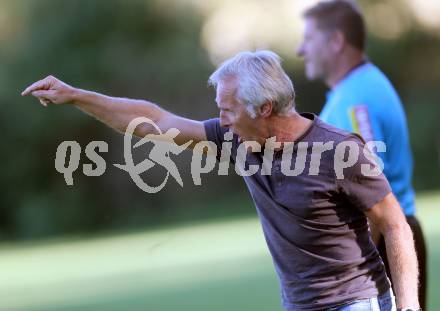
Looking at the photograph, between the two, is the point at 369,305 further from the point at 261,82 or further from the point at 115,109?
the point at 115,109

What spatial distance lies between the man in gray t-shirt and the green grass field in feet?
12.6

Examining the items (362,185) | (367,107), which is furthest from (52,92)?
(367,107)

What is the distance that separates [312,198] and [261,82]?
21.2 inches

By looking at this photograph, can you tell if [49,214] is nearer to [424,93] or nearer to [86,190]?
[86,190]

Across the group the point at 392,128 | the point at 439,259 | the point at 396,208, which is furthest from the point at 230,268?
the point at 396,208

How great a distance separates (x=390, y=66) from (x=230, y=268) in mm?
18618

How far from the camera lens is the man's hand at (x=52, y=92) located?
15.9ft

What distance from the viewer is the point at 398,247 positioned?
4453 millimetres

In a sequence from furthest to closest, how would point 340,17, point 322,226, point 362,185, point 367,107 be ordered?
1. point 340,17
2. point 367,107
3. point 322,226
4. point 362,185

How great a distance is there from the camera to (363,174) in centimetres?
438

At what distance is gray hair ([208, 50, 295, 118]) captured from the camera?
4465 mm

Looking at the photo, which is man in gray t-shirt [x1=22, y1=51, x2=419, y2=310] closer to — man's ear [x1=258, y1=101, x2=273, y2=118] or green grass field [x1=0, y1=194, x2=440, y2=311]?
man's ear [x1=258, y1=101, x2=273, y2=118]

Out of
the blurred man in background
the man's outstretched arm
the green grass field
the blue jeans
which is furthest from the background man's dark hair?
the blue jeans

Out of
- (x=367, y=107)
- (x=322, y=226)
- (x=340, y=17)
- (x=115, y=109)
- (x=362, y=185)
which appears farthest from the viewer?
(x=340, y=17)
